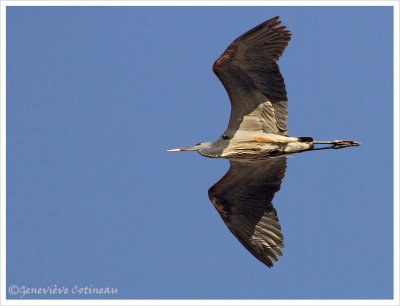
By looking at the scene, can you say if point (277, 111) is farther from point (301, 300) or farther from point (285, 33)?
point (301, 300)

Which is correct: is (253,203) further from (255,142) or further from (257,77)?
(257,77)

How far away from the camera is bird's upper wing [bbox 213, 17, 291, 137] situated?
56.5ft

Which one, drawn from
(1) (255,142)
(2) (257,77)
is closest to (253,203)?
(1) (255,142)

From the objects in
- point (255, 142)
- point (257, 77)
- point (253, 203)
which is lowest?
point (253, 203)

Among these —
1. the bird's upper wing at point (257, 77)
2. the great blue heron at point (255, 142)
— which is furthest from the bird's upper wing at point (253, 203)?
the bird's upper wing at point (257, 77)

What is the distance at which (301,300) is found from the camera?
17.0m

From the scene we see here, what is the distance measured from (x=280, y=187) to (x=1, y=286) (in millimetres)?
6231

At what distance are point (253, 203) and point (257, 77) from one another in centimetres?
287

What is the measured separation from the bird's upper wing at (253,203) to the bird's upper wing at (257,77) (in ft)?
3.07

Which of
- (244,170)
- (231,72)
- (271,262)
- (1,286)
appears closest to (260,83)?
(231,72)

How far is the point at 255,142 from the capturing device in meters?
17.7

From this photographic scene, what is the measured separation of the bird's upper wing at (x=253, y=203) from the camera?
1823 cm

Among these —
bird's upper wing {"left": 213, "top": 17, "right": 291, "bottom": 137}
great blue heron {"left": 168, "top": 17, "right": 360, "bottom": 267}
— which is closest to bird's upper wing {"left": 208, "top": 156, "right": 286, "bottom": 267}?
great blue heron {"left": 168, "top": 17, "right": 360, "bottom": 267}

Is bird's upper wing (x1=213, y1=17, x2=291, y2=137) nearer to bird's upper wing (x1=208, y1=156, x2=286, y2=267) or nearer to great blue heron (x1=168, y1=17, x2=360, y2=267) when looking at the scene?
great blue heron (x1=168, y1=17, x2=360, y2=267)
